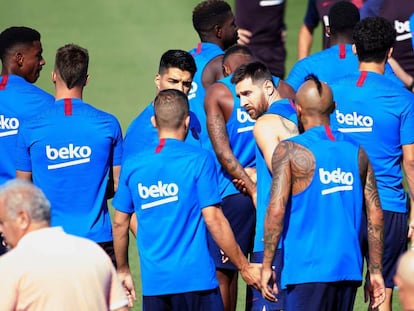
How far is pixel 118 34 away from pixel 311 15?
4.47m

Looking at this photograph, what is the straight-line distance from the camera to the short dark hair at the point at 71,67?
888 cm

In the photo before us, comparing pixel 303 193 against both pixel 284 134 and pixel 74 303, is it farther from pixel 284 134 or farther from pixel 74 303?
pixel 74 303

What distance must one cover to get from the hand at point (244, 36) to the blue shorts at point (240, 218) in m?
4.91

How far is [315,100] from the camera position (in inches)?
314

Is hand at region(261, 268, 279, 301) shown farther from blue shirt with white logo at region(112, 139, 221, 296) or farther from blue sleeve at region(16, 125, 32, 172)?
blue sleeve at region(16, 125, 32, 172)

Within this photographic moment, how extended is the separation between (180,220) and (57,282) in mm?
1932

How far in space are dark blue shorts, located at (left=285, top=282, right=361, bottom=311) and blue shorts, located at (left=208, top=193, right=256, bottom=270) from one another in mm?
1763

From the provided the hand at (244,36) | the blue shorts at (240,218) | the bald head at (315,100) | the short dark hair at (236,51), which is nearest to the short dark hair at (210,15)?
the short dark hair at (236,51)

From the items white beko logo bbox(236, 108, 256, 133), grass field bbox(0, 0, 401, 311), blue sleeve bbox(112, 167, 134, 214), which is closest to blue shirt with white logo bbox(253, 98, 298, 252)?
white beko logo bbox(236, 108, 256, 133)

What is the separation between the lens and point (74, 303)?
625cm

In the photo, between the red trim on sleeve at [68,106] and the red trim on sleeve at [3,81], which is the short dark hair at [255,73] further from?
the red trim on sleeve at [3,81]

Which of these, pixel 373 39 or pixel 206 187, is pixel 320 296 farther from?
pixel 373 39

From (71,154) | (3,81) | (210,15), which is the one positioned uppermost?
(210,15)

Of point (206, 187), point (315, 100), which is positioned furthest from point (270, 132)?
point (206, 187)
